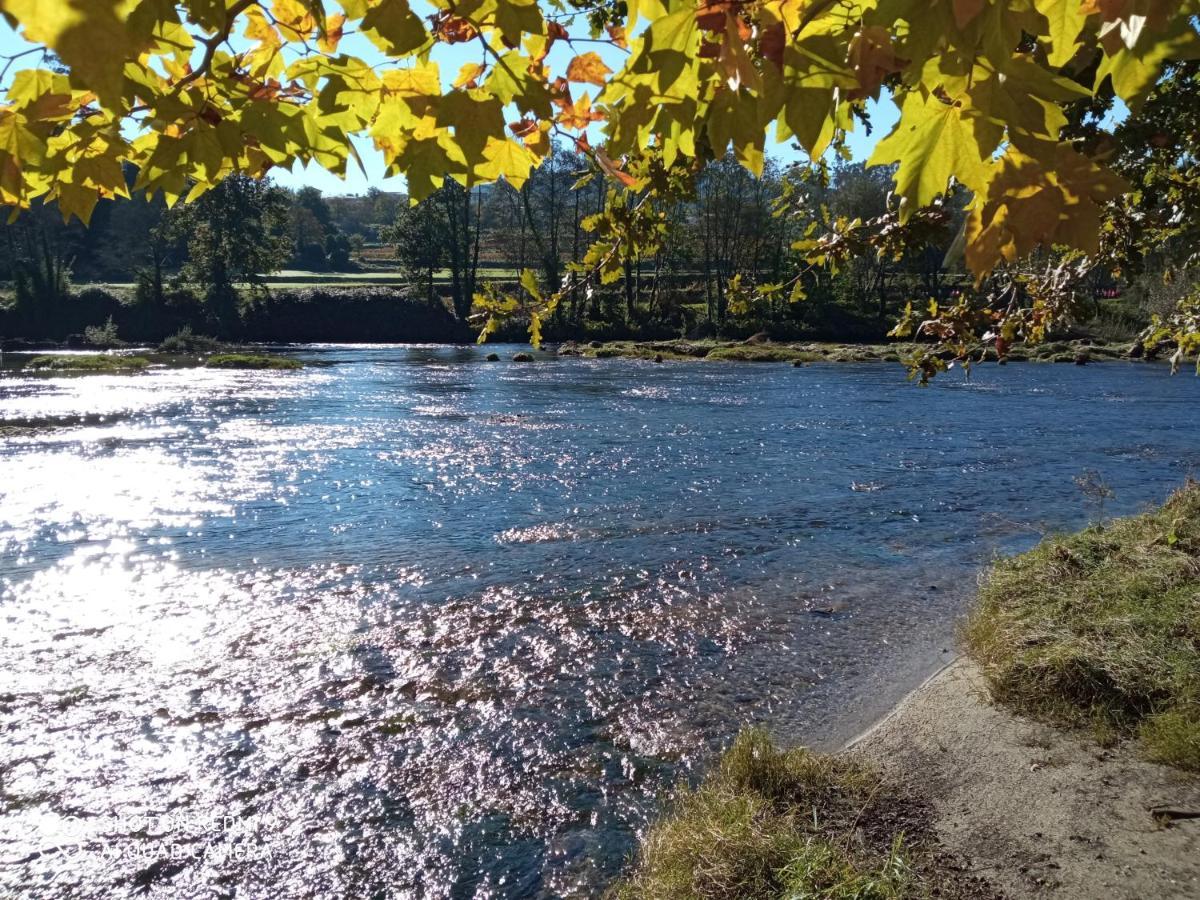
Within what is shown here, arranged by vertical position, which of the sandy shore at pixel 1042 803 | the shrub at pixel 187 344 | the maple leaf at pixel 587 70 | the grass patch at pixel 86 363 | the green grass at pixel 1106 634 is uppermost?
the maple leaf at pixel 587 70

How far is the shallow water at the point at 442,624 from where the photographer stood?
477 centimetres

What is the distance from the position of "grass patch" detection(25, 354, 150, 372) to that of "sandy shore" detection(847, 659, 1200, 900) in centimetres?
3641

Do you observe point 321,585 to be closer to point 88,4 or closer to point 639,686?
point 639,686

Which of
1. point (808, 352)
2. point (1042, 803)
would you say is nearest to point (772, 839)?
point (1042, 803)

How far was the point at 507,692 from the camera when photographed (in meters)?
6.43

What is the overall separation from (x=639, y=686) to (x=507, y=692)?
1034 mm

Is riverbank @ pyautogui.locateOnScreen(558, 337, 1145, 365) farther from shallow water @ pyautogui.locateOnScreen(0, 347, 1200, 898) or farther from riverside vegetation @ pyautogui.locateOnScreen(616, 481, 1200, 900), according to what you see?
riverside vegetation @ pyautogui.locateOnScreen(616, 481, 1200, 900)

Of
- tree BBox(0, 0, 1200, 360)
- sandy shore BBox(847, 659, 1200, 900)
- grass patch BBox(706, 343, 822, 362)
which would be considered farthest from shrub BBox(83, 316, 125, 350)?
tree BBox(0, 0, 1200, 360)

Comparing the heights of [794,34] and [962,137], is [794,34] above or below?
above

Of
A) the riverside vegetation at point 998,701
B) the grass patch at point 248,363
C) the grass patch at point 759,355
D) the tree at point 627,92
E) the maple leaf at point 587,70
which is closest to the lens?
the tree at point 627,92

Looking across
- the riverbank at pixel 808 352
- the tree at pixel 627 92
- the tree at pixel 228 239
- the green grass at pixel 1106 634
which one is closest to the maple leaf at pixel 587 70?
the tree at pixel 627 92

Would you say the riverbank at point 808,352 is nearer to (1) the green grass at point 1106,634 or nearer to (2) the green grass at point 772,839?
(1) the green grass at point 1106,634

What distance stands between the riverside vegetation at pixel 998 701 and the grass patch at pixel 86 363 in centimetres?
3603

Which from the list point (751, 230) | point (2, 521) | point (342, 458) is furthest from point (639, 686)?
point (751, 230)
